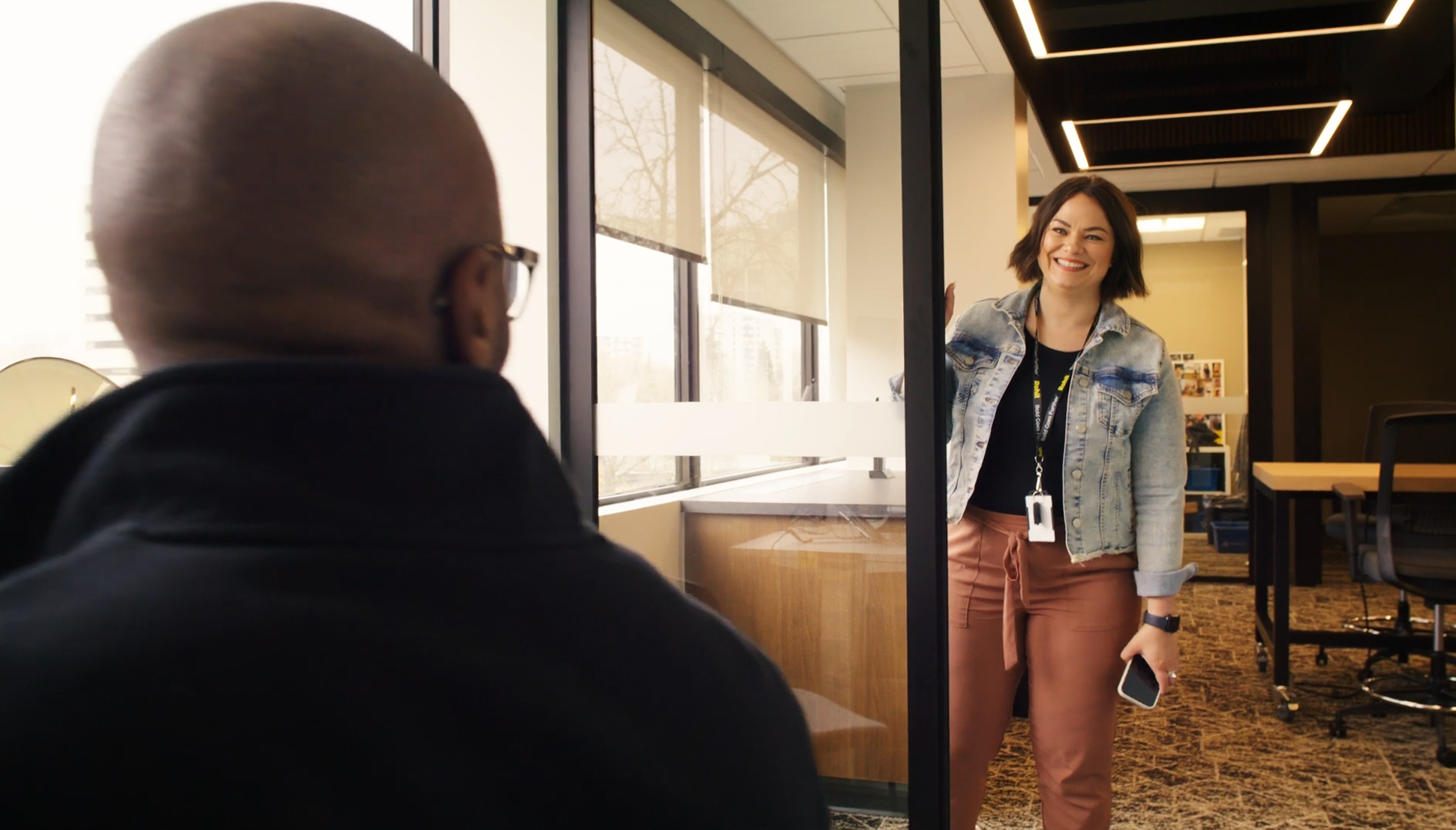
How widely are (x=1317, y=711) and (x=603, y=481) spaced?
10.0 feet

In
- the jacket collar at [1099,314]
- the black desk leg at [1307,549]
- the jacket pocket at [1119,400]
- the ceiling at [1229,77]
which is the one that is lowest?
the black desk leg at [1307,549]

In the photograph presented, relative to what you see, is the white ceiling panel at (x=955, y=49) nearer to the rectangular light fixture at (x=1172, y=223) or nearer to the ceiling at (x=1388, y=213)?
the rectangular light fixture at (x=1172, y=223)

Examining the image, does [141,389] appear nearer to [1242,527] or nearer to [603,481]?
[603,481]

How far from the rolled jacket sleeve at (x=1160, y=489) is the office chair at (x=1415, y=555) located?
6.43 feet

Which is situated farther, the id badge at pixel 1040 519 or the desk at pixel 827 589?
the desk at pixel 827 589

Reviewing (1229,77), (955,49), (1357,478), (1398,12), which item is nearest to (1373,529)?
(1357,478)

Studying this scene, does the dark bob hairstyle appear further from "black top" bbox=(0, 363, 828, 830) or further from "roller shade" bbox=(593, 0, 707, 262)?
"black top" bbox=(0, 363, 828, 830)

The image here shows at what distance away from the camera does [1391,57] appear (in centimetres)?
446

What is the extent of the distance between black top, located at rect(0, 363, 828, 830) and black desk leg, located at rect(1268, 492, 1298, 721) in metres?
3.99

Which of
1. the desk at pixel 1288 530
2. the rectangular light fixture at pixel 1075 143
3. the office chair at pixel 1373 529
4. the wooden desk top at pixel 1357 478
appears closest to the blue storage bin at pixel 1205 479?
the office chair at pixel 1373 529

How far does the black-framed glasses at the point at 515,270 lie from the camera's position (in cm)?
52

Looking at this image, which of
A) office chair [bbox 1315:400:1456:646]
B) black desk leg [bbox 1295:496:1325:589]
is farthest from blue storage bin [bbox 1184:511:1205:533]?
office chair [bbox 1315:400:1456:646]

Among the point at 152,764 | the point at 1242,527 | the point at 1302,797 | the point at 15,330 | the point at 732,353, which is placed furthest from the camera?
the point at 1242,527

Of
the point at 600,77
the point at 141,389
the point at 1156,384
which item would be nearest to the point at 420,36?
the point at 600,77
